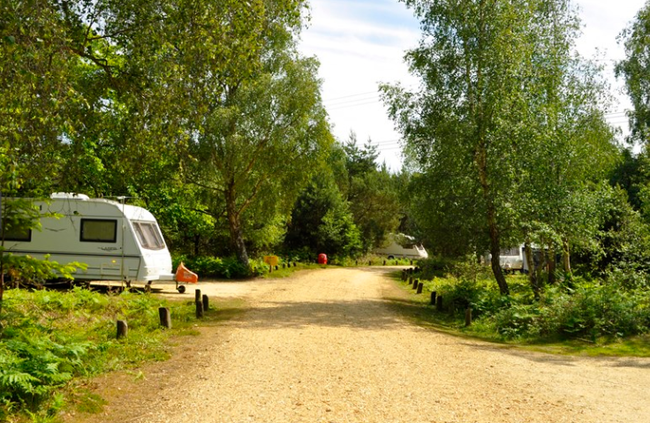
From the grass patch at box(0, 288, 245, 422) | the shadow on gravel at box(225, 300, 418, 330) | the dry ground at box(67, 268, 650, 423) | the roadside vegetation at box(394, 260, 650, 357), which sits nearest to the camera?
the grass patch at box(0, 288, 245, 422)

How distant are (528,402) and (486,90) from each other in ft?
40.2

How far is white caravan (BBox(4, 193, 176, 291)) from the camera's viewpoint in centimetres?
1820

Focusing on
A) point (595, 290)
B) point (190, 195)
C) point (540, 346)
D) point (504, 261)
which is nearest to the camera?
point (540, 346)

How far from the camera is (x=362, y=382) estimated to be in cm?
793

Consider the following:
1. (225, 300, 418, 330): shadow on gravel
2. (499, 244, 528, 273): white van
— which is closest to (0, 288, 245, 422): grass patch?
(225, 300, 418, 330): shadow on gravel

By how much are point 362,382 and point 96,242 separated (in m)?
12.9

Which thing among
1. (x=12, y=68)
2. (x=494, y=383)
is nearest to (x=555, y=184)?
(x=494, y=383)

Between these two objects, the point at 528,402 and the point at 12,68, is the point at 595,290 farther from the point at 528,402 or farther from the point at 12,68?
the point at 12,68

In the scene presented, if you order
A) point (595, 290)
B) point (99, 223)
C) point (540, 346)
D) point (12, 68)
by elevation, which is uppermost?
point (12, 68)

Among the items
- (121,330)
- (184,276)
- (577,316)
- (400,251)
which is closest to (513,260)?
(400,251)

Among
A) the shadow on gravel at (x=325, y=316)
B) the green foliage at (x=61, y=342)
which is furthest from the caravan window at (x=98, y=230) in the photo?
the shadow on gravel at (x=325, y=316)

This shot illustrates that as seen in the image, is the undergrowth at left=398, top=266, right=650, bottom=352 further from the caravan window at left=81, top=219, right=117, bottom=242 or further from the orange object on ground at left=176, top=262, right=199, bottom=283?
the caravan window at left=81, top=219, right=117, bottom=242

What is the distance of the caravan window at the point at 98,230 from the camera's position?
60.2ft

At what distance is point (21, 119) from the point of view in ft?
25.0
